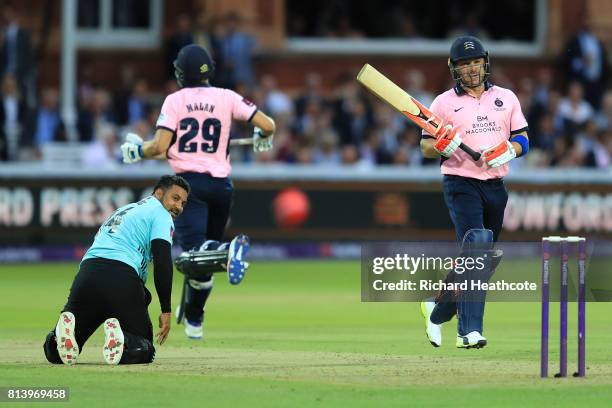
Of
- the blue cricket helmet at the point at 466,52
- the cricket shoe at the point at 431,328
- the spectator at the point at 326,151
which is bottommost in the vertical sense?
the cricket shoe at the point at 431,328

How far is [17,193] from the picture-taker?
2186 cm

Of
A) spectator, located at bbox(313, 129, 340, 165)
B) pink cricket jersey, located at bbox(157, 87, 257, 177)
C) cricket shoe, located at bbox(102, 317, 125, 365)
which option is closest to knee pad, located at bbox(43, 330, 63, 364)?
cricket shoe, located at bbox(102, 317, 125, 365)

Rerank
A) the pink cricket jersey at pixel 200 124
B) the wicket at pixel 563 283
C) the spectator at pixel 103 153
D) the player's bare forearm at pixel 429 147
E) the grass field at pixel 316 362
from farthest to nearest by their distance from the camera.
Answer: the spectator at pixel 103 153
the pink cricket jersey at pixel 200 124
the player's bare forearm at pixel 429 147
the wicket at pixel 563 283
the grass field at pixel 316 362

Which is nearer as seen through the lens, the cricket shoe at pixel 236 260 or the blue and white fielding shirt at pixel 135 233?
the blue and white fielding shirt at pixel 135 233

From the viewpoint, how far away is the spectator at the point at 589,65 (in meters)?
26.6

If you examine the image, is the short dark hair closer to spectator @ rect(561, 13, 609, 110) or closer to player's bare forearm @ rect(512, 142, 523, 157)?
player's bare forearm @ rect(512, 142, 523, 157)

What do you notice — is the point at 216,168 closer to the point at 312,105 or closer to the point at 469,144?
the point at 469,144

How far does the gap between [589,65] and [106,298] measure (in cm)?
1702

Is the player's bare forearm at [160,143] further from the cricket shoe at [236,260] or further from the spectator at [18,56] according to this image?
the spectator at [18,56]

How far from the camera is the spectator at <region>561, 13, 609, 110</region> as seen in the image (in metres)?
26.6

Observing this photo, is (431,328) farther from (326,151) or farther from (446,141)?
(326,151)

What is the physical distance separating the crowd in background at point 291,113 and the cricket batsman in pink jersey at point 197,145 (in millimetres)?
9224
